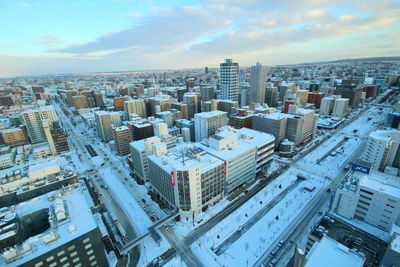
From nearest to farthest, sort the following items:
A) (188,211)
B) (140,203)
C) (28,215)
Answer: (28,215) → (188,211) → (140,203)

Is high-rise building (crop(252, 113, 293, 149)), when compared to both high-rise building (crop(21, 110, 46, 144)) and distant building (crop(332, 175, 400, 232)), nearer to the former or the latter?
distant building (crop(332, 175, 400, 232))

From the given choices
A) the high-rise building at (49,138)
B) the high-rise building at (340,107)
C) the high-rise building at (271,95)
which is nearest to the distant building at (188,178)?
the high-rise building at (49,138)

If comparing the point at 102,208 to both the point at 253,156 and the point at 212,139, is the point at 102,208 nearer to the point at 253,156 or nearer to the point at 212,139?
the point at 212,139

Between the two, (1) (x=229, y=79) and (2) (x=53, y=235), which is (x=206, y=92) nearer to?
(1) (x=229, y=79)

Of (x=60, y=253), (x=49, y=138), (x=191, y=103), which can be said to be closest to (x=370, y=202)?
(x=60, y=253)

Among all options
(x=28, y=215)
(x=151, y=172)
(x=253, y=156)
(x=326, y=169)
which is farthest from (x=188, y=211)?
(x=326, y=169)
